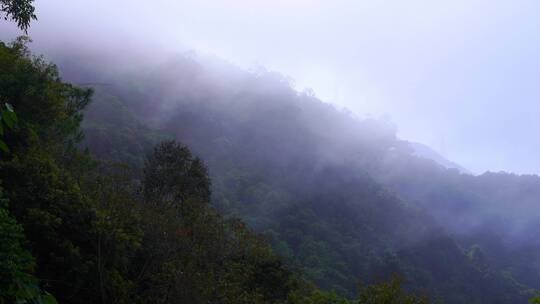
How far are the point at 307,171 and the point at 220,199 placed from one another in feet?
82.4

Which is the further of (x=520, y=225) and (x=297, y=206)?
(x=520, y=225)

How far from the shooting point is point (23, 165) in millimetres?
10891

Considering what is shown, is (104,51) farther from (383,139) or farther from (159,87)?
(383,139)

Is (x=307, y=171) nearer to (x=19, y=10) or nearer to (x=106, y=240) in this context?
(x=106, y=240)

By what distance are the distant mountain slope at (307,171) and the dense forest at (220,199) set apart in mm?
252

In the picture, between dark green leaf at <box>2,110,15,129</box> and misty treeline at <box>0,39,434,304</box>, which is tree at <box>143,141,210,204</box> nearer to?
misty treeline at <box>0,39,434,304</box>

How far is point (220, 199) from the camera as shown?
147 ft

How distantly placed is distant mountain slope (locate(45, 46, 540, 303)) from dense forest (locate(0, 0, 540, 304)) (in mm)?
252

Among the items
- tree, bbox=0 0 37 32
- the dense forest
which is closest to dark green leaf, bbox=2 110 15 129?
the dense forest

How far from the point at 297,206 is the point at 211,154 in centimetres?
1364

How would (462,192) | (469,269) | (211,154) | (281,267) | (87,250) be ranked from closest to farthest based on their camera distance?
(87,250)
(281,267)
(469,269)
(211,154)
(462,192)

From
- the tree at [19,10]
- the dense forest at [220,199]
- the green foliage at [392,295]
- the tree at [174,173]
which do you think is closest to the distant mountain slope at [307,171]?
the dense forest at [220,199]

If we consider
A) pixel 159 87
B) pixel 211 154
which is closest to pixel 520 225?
pixel 211 154

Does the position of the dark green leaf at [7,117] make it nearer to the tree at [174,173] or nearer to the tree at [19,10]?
the tree at [19,10]
